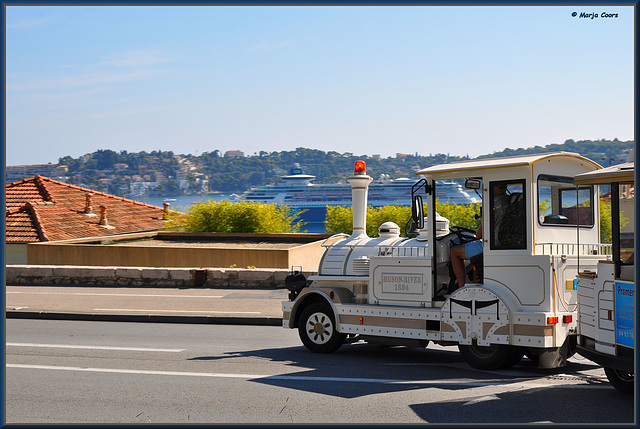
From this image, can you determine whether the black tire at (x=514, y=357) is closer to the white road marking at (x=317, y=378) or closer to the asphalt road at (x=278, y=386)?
the asphalt road at (x=278, y=386)

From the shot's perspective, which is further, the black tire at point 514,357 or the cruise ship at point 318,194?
the cruise ship at point 318,194

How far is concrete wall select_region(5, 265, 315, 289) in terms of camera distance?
18.7 metres

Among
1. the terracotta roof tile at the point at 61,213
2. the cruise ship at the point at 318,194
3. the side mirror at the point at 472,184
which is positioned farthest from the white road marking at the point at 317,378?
the cruise ship at the point at 318,194

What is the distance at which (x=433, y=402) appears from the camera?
7.74 m

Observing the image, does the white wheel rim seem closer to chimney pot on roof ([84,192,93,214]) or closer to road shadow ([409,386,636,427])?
road shadow ([409,386,636,427])

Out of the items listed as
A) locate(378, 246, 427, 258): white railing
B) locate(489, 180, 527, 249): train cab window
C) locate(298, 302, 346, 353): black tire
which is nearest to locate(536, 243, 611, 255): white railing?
locate(489, 180, 527, 249): train cab window

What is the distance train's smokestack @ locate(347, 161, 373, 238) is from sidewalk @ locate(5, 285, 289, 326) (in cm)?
353

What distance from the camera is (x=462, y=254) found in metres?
9.80

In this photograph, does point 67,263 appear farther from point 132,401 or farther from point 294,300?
point 132,401

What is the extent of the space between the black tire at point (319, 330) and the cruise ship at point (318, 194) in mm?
84679

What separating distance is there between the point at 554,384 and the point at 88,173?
51.4 metres

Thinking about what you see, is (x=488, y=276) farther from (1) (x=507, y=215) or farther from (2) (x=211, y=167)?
(2) (x=211, y=167)

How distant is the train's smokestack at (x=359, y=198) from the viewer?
1173 centimetres

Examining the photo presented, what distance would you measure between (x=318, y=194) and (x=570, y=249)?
11350 centimetres
